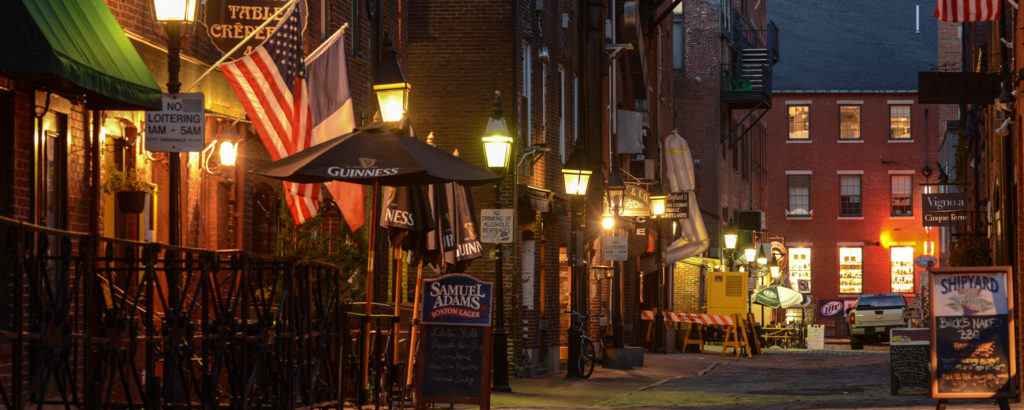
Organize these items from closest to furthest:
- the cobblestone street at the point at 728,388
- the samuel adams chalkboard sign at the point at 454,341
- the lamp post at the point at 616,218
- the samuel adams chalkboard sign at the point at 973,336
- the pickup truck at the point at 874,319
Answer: the samuel adams chalkboard sign at the point at 973,336 → the samuel adams chalkboard sign at the point at 454,341 → the cobblestone street at the point at 728,388 → the lamp post at the point at 616,218 → the pickup truck at the point at 874,319

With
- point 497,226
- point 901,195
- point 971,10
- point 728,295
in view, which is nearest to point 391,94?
point 497,226

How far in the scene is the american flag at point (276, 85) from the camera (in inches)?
551

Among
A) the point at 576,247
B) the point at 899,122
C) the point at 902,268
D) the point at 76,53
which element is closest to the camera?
the point at 76,53

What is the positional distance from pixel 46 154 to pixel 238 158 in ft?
14.6

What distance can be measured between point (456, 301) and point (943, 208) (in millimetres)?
19418

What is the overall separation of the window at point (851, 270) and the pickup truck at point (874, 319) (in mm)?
19621

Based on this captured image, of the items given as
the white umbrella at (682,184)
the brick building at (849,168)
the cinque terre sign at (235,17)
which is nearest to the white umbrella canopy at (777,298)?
the white umbrella at (682,184)

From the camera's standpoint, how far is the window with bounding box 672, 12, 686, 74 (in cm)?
5038

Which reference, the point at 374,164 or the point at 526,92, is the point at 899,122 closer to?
the point at 526,92

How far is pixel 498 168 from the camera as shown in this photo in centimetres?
1862

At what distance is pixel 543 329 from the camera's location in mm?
26250

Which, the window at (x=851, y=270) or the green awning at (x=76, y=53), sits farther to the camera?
the window at (x=851, y=270)

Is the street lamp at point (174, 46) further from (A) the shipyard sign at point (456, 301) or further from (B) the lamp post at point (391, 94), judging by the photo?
(B) the lamp post at point (391, 94)

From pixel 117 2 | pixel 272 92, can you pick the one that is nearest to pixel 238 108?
pixel 272 92
